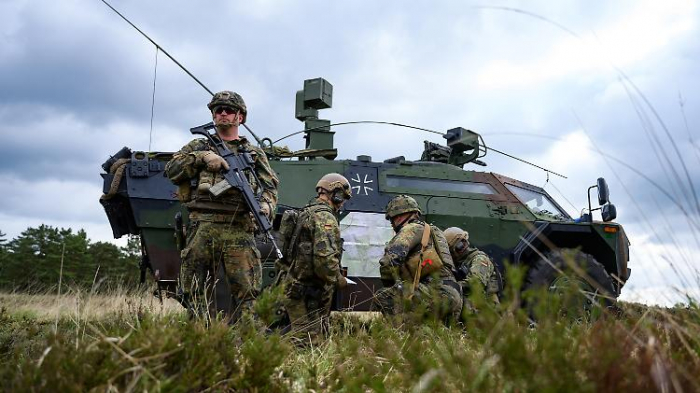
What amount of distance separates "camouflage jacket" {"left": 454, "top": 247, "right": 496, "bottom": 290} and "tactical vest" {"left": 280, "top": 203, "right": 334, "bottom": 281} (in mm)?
1553

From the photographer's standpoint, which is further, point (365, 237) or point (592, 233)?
point (592, 233)

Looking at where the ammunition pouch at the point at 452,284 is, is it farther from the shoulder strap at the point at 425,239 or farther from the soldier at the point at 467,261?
the soldier at the point at 467,261

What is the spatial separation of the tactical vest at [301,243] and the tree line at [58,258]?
41.4 ft

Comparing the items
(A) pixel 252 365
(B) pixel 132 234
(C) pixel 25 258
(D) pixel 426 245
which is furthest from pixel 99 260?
(A) pixel 252 365

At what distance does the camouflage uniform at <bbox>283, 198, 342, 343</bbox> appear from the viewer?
495cm

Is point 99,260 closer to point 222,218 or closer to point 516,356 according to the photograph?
point 222,218

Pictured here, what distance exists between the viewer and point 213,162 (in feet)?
13.8

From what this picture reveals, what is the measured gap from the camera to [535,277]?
7012 mm

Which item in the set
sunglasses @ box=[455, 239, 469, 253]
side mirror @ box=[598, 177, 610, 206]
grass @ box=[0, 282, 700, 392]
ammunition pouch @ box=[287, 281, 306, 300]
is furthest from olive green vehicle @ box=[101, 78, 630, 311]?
grass @ box=[0, 282, 700, 392]

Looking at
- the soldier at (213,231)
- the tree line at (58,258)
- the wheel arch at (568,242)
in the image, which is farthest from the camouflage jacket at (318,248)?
the tree line at (58,258)

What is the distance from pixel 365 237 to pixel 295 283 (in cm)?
183

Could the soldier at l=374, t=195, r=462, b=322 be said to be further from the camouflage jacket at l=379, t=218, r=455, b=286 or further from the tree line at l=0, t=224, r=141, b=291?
the tree line at l=0, t=224, r=141, b=291

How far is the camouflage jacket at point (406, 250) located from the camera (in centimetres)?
491

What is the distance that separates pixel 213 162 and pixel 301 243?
1.20m
